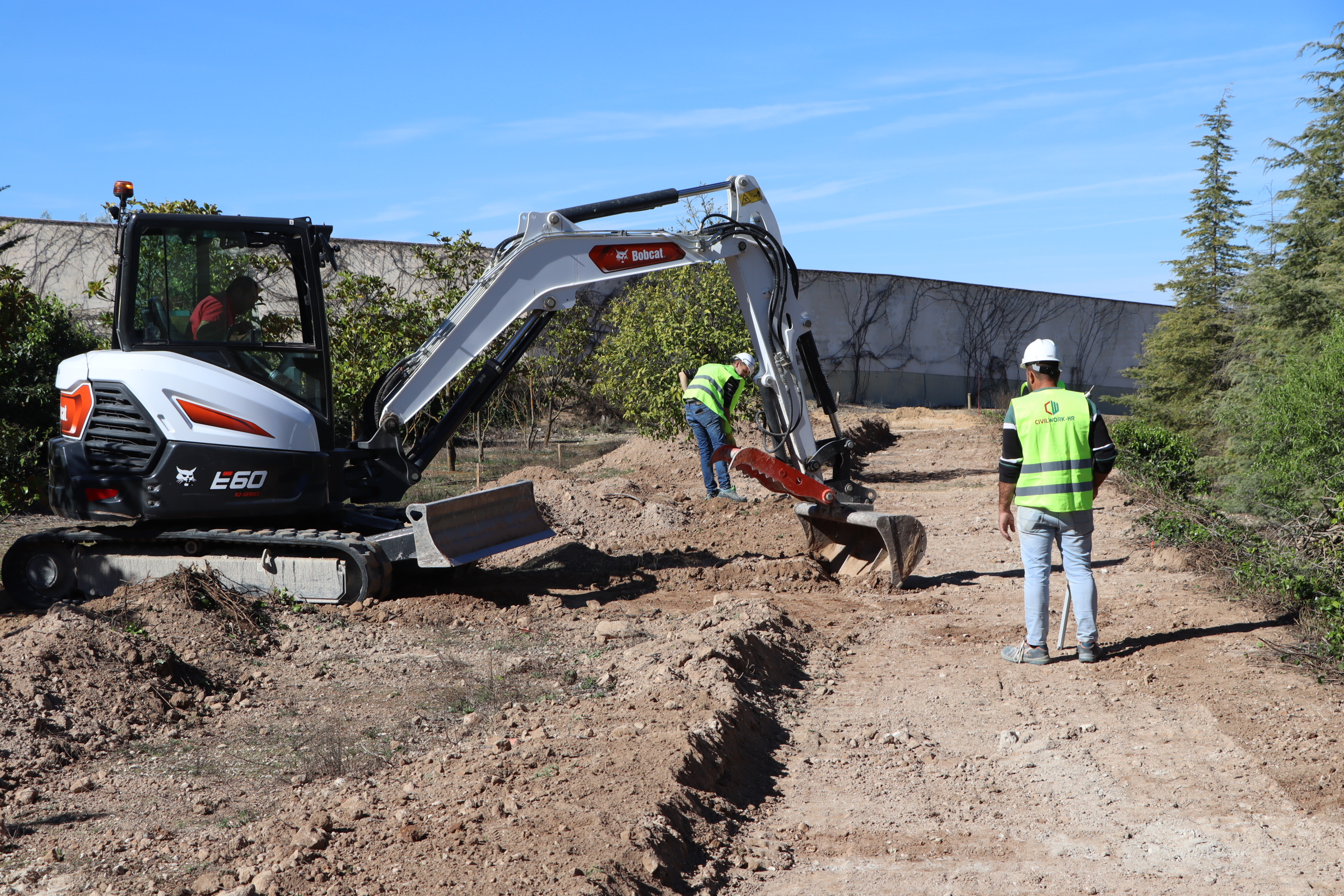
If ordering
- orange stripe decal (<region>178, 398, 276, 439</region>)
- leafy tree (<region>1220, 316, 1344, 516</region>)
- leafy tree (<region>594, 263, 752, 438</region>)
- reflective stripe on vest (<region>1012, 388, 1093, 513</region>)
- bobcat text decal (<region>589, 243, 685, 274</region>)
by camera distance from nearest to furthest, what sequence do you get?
reflective stripe on vest (<region>1012, 388, 1093, 513</region>) → orange stripe decal (<region>178, 398, 276, 439</region>) → bobcat text decal (<region>589, 243, 685, 274</region>) → leafy tree (<region>1220, 316, 1344, 516</region>) → leafy tree (<region>594, 263, 752, 438</region>)

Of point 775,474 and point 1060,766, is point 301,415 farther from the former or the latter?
point 1060,766

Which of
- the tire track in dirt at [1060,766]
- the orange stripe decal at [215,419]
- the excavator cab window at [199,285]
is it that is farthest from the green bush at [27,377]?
the tire track in dirt at [1060,766]

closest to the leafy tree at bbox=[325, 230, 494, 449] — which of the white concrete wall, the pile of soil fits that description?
the pile of soil

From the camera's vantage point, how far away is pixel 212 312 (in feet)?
24.2

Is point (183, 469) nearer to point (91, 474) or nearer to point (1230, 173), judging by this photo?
point (91, 474)

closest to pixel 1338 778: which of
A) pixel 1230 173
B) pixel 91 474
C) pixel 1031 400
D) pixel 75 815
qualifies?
pixel 1031 400

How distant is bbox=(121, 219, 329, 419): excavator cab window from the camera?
725cm

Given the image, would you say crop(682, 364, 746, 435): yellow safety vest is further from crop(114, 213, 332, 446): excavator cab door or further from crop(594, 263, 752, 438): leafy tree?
crop(114, 213, 332, 446): excavator cab door

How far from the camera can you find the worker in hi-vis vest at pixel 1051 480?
5895 mm

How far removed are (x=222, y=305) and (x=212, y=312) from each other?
88 millimetres

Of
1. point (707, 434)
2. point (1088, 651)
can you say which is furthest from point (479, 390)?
point (1088, 651)

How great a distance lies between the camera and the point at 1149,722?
517 centimetres

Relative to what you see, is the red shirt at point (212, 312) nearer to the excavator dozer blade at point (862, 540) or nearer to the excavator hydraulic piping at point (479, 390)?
the excavator hydraulic piping at point (479, 390)

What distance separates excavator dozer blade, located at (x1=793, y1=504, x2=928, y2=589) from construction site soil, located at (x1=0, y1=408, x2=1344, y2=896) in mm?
360
